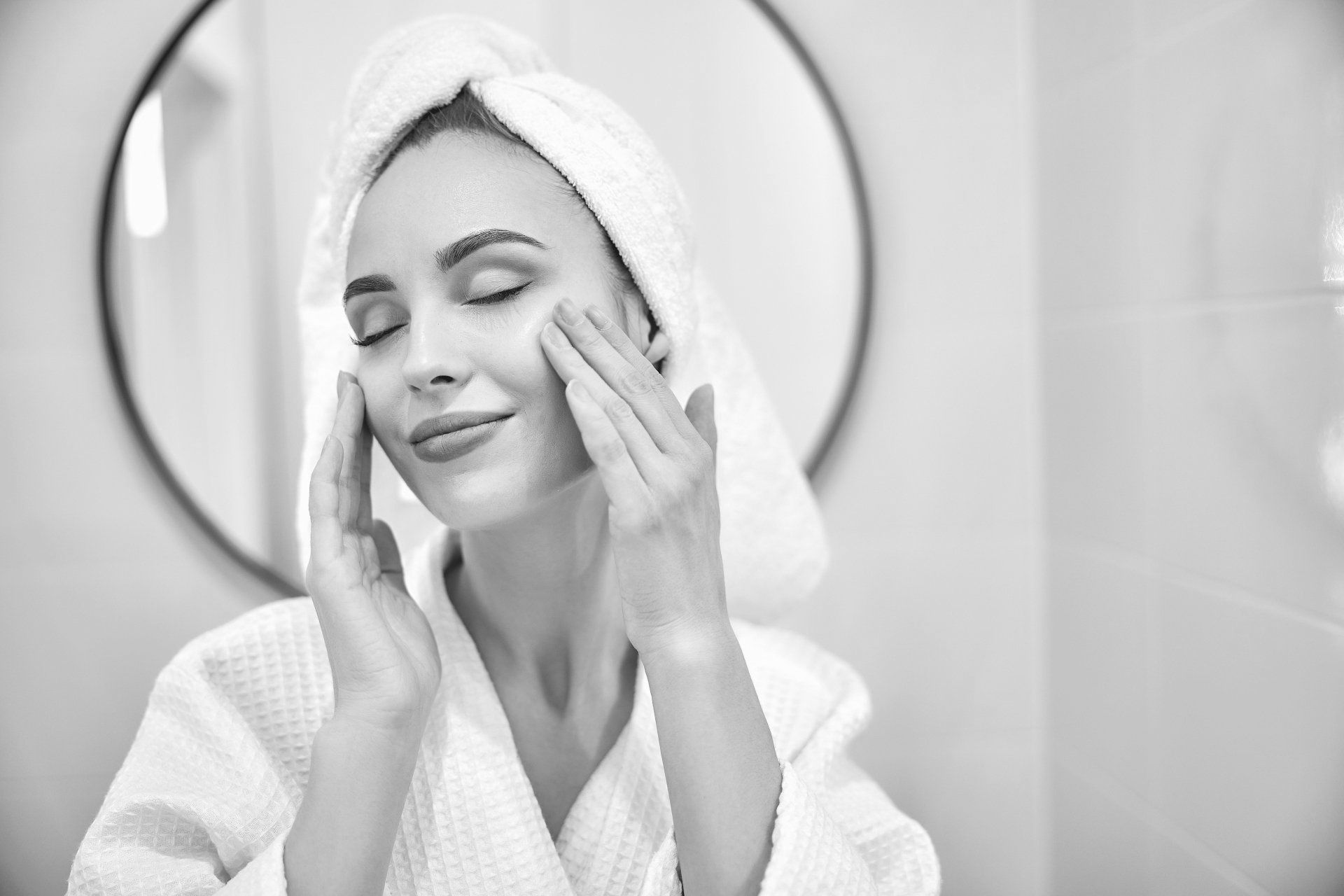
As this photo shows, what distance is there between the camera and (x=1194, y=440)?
906mm

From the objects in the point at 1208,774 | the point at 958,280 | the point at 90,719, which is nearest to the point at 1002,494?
the point at 958,280

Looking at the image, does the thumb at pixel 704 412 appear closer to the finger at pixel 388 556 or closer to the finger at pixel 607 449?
the finger at pixel 607 449

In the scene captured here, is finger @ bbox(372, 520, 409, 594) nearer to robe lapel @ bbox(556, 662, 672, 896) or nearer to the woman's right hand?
the woman's right hand

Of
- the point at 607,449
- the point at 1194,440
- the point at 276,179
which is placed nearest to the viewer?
the point at 607,449

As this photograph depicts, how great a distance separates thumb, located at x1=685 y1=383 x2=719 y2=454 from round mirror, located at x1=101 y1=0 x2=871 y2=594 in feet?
1.18

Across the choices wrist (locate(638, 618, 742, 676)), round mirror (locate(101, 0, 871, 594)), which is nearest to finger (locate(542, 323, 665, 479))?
wrist (locate(638, 618, 742, 676))

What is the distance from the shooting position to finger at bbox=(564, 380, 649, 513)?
0.68 metres

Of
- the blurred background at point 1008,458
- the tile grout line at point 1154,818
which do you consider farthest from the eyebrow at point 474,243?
the tile grout line at point 1154,818

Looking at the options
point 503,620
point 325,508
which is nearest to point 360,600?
point 325,508

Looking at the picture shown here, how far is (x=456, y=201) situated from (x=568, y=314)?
113mm

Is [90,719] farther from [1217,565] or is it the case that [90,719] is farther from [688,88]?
[1217,565]

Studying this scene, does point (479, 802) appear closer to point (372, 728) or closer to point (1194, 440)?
point (372, 728)

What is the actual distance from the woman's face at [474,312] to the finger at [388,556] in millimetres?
98

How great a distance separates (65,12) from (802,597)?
0.97m
